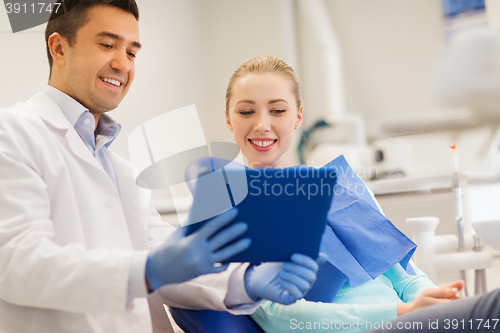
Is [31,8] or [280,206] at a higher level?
[31,8]

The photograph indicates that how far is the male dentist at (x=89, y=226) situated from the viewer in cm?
75

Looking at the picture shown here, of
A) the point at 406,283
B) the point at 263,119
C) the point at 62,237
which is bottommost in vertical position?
the point at 406,283

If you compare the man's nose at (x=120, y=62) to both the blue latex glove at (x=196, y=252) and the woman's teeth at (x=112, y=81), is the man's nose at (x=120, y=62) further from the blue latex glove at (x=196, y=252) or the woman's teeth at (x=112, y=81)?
the blue latex glove at (x=196, y=252)

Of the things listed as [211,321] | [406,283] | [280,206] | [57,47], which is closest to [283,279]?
[280,206]

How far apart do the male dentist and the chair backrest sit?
30mm

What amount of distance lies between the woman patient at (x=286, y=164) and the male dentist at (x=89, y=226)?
0.48 ft

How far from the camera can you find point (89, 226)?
918mm

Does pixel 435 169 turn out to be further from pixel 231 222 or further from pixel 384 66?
pixel 231 222

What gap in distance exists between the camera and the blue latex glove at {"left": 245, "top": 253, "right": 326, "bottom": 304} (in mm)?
820

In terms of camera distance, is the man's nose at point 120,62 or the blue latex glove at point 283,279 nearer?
the blue latex glove at point 283,279

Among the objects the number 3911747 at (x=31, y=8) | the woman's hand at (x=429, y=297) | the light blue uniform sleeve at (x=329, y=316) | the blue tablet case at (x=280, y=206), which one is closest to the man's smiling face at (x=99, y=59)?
the number 3911747 at (x=31, y=8)

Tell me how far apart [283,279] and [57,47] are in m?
0.75

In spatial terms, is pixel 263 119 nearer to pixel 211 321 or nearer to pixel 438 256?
pixel 211 321

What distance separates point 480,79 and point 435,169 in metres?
0.52
